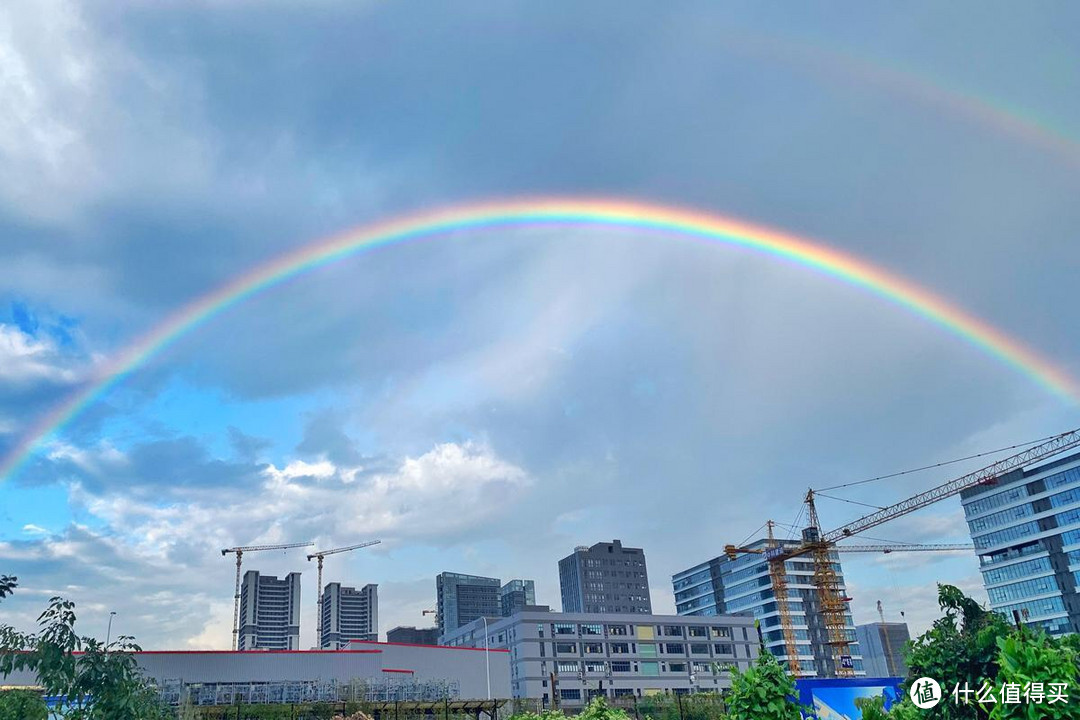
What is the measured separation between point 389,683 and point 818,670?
9611 cm

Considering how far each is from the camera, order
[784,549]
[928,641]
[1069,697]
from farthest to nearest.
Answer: [784,549] < [928,641] < [1069,697]

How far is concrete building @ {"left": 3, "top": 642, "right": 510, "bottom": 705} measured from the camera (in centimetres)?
6103

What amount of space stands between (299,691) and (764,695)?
210 ft

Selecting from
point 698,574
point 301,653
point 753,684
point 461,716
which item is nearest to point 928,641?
point 753,684

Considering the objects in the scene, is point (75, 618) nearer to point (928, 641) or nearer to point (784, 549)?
point (928, 641)

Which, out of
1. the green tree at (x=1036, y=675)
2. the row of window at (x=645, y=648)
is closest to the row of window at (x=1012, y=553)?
the row of window at (x=645, y=648)

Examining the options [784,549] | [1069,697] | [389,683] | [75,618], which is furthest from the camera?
[784,549]

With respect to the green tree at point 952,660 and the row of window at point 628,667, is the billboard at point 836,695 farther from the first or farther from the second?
the row of window at point 628,667

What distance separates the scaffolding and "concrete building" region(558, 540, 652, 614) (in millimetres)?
108644

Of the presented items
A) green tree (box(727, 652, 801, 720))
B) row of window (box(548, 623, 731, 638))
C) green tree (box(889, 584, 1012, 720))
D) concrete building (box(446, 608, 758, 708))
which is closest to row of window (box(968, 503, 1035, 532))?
concrete building (box(446, 608, 758, 708))

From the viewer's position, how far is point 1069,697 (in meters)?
6.54

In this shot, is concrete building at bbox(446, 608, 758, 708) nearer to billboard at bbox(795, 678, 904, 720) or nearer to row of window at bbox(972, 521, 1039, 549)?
row of window at bbox(972, 521, 1039, 549)

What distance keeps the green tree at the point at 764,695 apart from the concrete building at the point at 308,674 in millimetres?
56626

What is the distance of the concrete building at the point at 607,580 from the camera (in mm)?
173625
